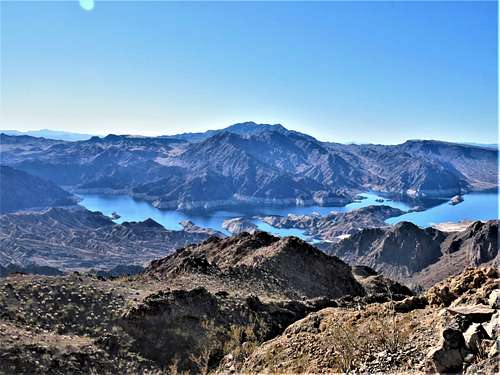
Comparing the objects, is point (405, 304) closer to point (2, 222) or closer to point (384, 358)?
point (384, 358)

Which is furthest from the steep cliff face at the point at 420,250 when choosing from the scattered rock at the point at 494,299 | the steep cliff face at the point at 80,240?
the scattered rock at the point at 494,299

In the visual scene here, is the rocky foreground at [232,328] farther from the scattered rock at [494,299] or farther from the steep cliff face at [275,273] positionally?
the steep cliff face at [275,273]

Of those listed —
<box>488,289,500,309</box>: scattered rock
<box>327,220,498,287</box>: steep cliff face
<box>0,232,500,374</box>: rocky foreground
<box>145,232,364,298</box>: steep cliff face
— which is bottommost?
<box>327,220,498,287</box>: steep cliff face

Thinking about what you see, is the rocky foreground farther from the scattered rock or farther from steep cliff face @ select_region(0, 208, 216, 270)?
steep cliff face @ select_region(0, 208, 216, 270)

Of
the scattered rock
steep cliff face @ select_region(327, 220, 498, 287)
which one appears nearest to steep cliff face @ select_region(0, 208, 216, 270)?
steep cliff face @ select_region(327, 220, 498, 287)

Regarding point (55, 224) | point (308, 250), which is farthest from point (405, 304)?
point (55, 224)

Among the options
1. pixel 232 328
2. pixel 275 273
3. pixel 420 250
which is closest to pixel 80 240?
pixel 420 250
